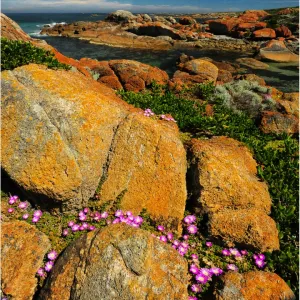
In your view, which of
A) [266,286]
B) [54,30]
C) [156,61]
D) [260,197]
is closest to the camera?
[266,286]

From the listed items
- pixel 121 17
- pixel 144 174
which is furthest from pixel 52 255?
pixel 121 17

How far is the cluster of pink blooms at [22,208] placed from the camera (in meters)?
5.38

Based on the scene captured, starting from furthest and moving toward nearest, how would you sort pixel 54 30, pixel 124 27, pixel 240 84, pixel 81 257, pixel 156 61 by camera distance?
pixel 54 30, pixel 124 27, pixel 156 61, pixel 240 84, pixel 81 257

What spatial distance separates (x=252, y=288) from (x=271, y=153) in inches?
170

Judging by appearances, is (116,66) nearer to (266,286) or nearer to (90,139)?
(90,139)

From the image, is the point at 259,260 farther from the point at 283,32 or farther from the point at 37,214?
the point at 283,32

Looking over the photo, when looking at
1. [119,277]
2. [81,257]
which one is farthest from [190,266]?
[81,257]

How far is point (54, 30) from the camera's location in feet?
234

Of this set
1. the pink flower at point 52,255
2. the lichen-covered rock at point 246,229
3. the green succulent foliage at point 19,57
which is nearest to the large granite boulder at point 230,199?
the lichen-covered rock at point 246,229

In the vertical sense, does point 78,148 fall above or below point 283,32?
below

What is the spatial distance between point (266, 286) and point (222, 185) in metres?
2.08

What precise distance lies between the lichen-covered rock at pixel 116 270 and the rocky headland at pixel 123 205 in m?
0.01

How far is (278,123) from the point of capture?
9.84 meters

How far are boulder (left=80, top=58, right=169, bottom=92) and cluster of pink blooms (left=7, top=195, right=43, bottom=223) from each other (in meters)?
9.10
